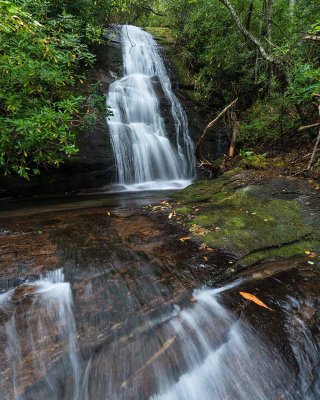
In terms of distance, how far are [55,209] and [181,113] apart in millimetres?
6177

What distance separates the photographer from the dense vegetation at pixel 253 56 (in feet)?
24.1

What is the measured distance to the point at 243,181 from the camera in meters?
6.11

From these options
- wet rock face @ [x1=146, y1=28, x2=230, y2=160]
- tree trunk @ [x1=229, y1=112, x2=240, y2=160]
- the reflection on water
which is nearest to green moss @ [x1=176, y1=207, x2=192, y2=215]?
the reflection on water

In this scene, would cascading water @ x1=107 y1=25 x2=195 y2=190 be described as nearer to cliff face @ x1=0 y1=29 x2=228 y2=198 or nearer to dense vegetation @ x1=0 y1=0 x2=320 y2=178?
cliff face @ x1=0 y1=29 x2=228 y2=198

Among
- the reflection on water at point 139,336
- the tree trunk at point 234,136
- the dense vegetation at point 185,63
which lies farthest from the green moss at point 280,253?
the tree trunk at point 234,136

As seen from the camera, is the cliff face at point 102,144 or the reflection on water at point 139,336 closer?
the reflection on water at point 139,336

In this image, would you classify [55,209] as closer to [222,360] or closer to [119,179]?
[119,179]

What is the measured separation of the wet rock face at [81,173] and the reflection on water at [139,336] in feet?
13.9

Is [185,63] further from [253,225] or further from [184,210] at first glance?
[253,225]

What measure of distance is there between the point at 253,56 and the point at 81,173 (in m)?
Result: 6.86

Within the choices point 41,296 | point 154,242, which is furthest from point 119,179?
point 41,296

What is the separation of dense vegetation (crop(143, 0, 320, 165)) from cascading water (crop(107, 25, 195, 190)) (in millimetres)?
1699

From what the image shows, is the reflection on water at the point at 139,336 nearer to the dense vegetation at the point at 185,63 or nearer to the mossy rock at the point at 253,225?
the mossy rock at the point at 253,225

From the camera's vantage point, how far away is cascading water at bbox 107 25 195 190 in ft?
27.1
